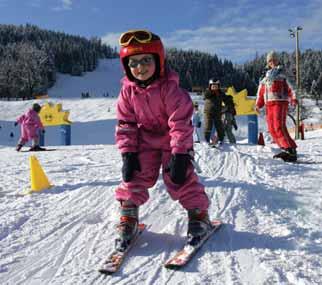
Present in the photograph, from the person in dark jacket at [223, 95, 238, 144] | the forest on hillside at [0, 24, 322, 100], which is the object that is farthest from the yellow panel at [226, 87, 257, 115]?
the forest on hillside at [0, 24, 322, 100]

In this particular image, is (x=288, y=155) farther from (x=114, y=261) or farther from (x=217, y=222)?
(x=114, y=261)

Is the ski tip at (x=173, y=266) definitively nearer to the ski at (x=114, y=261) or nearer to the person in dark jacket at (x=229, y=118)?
the ski at (x=114, y=261)

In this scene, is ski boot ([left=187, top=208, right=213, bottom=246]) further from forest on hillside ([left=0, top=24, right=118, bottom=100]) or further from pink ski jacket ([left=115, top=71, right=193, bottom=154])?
forest on hillside ([left=0, top=24, right=118, bottom=100])

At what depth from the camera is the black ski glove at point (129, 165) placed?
3.43m

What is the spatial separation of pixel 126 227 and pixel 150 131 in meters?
0.83

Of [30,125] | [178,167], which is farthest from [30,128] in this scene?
[178,167]

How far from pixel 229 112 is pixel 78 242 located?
29.6 feet

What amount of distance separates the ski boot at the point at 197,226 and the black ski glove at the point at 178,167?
0.34 metres

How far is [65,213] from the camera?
168 inches

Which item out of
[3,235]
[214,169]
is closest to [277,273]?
[3,235]

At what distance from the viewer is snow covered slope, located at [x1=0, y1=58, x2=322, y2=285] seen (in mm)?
2758

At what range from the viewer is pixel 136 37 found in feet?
11.2

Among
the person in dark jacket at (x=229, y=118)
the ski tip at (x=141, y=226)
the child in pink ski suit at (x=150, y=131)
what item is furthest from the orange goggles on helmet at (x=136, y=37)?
the person in dark jacket at (x=229, y=118)

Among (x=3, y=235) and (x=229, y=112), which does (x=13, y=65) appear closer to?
(x=229, y=112)
